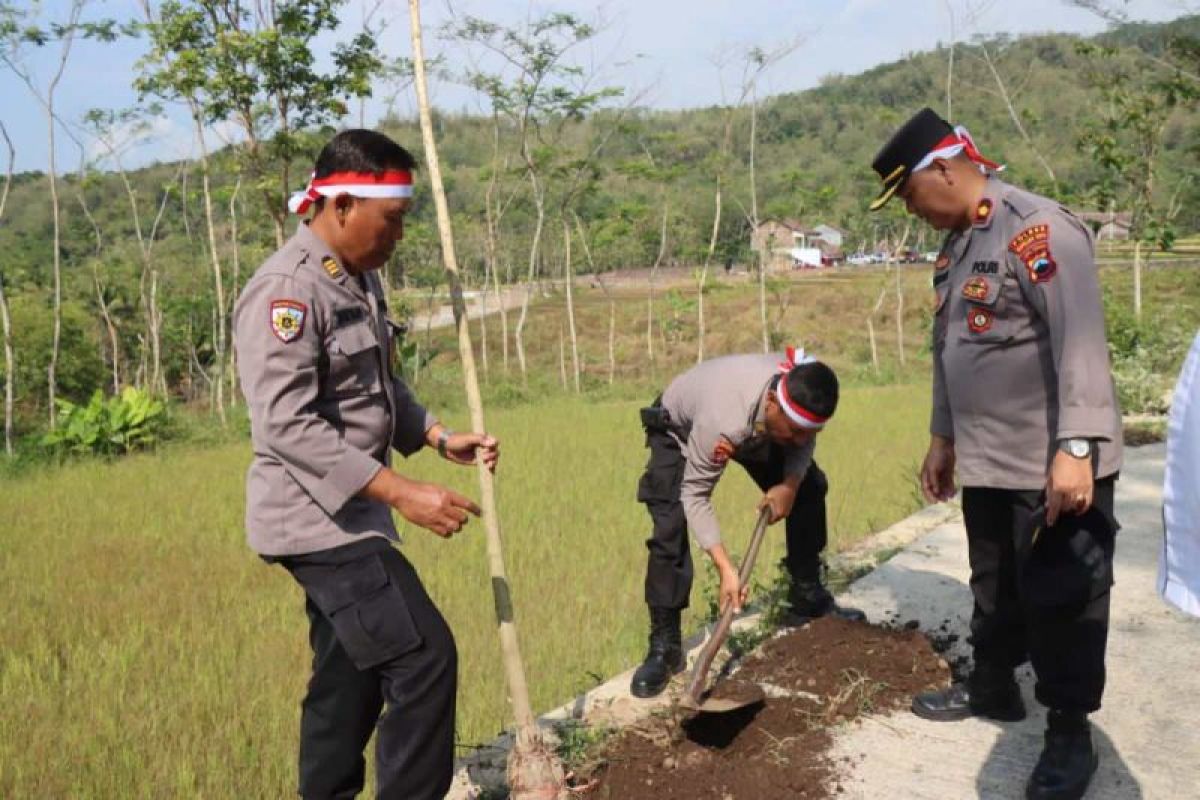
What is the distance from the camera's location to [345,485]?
2047mm

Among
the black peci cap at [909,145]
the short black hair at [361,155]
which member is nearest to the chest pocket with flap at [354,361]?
the short black hair at [361,155]

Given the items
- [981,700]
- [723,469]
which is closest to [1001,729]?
[981,700]

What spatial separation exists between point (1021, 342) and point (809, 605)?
1657 millimetres

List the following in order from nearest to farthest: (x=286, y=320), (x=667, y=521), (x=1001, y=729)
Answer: (x=286, y=320) → (x=1001, y=729) → (x=667, y=521)

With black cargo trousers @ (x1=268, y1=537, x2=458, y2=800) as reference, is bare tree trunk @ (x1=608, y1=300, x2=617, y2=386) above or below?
below

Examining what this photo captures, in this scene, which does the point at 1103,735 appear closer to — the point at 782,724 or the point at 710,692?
the point at 782,724

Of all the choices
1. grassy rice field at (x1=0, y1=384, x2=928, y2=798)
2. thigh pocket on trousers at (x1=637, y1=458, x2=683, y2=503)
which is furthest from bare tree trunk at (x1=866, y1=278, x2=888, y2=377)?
thigh pocket on trousers at (x1=637, y1=458, x2=683, y2=503)

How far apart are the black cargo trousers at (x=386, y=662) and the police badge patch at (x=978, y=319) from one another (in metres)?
1.61

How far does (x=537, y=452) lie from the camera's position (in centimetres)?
915

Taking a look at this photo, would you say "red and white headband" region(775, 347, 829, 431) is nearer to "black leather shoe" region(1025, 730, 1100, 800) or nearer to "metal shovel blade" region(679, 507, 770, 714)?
"metal shovel blade" region(679, 507, 770, 714)

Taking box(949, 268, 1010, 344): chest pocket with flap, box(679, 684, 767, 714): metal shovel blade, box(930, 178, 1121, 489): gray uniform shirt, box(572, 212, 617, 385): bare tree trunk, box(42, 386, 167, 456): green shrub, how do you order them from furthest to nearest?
box(572, 212, 617, 385): bare tree trunk < box(42, 386, 167, 456): green shrub < box(679, 684, 767, 714): metal shovel blade < box(949, 268, 1010, 344): chest pocket with flap < box(930, 178, 1121, 489): gray uniform shirt

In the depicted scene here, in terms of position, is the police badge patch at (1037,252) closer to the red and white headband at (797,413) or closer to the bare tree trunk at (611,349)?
the red and white headband at (797,413)

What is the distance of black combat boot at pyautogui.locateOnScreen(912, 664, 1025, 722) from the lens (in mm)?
2984

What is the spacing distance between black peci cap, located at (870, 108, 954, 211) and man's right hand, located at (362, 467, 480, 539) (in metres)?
1.47
